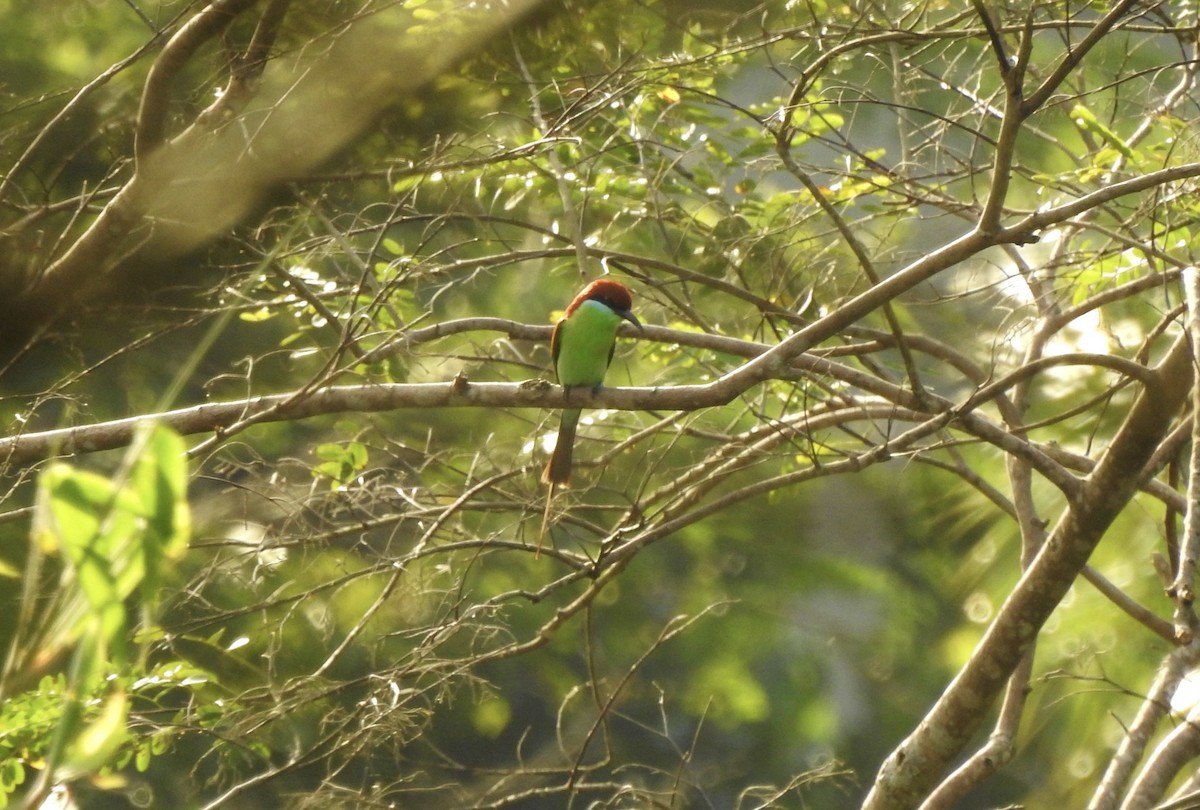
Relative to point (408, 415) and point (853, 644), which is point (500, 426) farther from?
point (853, 644)

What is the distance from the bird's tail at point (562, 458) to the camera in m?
3.11

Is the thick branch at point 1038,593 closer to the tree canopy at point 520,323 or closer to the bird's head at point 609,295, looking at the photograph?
the tree canopy at point 520,323

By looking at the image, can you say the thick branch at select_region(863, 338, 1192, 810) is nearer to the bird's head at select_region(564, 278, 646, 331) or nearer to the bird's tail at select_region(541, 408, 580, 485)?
the bird's tail at select_region(541, 408, 580, 485)

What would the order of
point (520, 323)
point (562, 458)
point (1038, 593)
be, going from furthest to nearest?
point (520, 323) → point (562, 458) → point (1038, 593)

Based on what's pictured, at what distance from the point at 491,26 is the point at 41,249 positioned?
124 cm

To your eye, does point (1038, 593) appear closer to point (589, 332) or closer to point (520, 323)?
point (589, 332)

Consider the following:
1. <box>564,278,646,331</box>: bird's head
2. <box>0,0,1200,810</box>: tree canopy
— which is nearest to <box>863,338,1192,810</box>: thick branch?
<box>0,0,1200,810</box>: tree canopy

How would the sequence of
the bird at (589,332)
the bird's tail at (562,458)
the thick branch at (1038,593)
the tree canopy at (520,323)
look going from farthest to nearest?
1. the bird at (589,332)
2. the bird's tail at (562,458)
3. the thick branch at (1038,593)
4. the tree canopy at (520,323)

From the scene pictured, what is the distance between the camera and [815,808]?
7.19 meters

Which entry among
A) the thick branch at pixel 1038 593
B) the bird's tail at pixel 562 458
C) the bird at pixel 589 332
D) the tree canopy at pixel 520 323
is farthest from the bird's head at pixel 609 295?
the thick branch at pixel 1038 593

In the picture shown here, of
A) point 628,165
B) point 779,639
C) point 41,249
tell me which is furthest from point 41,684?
point 779,639

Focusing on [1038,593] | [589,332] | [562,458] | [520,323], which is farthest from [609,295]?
[1038,593]

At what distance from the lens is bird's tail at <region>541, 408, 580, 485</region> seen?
3105 millimetres

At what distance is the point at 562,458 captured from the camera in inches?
125
